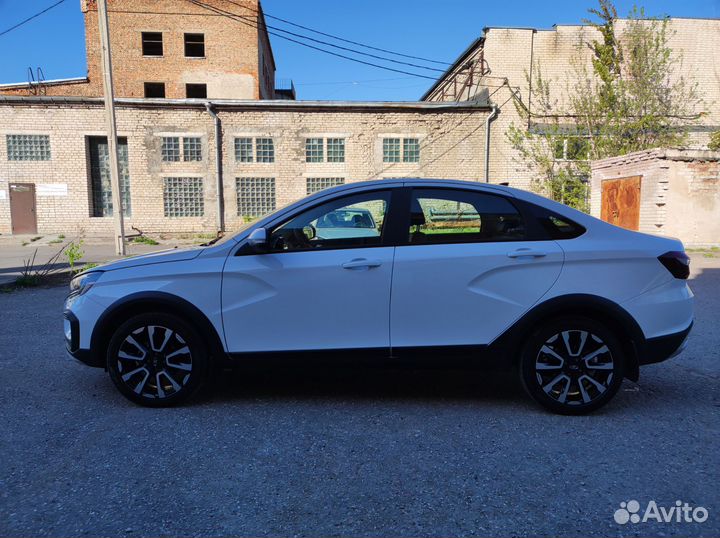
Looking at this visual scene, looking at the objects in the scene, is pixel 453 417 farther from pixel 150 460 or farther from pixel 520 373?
pixel 150 460

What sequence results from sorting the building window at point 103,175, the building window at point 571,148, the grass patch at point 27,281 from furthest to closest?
the building window at point 571,148 < the building window at point 103,175 < the grass patch at point 27,281

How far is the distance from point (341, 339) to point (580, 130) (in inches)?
933

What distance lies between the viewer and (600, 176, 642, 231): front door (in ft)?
53.3

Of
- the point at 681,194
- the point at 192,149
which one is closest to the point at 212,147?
the point at 192,149

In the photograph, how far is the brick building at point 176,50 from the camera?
32156 millimetres

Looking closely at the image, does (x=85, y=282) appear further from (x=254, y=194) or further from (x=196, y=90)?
(x=196, y=90)

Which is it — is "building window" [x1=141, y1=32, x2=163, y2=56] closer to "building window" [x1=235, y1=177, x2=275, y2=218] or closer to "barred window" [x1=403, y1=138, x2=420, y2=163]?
"building window" [x1=235, y1=177, x2=275, y2=218]

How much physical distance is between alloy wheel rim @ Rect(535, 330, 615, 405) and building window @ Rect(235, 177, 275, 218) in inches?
816

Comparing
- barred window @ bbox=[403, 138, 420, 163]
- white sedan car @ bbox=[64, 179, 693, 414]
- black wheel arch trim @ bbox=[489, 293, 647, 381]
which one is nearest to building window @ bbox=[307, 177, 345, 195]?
barred window @ bbox=[403, 138, 420, 163]

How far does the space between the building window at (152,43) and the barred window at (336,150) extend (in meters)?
17.9

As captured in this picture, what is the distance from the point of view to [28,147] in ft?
73.7

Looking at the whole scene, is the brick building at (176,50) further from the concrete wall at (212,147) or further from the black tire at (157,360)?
the black tire at (157,360)

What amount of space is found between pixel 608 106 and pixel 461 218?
2380 centimetres

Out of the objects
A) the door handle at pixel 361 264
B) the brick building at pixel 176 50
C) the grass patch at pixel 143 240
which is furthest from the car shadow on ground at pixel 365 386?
the brick building at pixel 176 50
